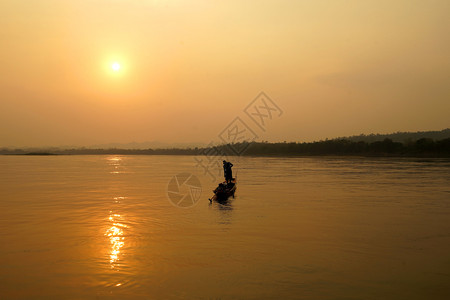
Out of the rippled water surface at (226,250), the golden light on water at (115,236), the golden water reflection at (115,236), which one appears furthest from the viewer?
the golden light on water at (115,236)

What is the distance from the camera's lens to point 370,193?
94.1 ft

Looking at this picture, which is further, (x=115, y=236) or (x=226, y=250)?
(x=115, y=236)

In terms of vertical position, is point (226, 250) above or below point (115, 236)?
below

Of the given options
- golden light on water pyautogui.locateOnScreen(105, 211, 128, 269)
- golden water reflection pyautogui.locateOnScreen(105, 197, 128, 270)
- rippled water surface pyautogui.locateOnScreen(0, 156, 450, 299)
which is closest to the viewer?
rippled water surface pyautogui.locateOnScreen(0, 156, 450, 299)

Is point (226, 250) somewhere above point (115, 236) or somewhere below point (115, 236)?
below

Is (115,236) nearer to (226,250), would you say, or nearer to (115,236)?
(115,236)

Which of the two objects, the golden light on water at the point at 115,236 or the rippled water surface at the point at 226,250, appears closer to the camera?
the rippled water surface at the point at 226,250

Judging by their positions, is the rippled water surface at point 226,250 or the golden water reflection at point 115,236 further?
the golden water reflection at point 115,236

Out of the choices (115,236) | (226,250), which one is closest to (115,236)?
(115,236)

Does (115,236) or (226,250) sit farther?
(115,236)

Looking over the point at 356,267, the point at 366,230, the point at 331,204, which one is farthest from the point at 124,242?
the point at 331,204

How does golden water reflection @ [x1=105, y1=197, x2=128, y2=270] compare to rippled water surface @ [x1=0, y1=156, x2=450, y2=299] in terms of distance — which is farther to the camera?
golden water reflection @ [x1=105, y1=197, x2=128, y2=270]

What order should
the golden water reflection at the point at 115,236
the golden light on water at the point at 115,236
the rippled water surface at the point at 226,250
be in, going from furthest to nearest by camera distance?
the golden light on water at the point at 115,236
the golden water reflection at the point at 115,236
the rippled water surface at the point at 226,250

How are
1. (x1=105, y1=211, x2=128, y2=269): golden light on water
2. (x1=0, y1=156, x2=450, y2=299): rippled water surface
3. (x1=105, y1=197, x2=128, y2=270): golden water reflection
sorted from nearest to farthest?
(x1=0, y1=156, x2=450, y2=299): rippled water surface
(x1=105, y1=197, x2=128, y2=270): golden water reflection
(x1=105, y1=211, x2=128, y2=269): golden light on water
